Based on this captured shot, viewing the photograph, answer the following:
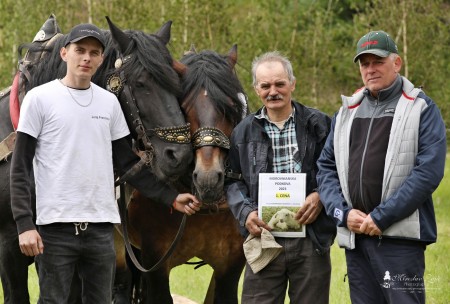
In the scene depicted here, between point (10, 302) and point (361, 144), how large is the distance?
2.63 m

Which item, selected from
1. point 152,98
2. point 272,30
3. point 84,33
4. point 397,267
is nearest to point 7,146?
point 152,98

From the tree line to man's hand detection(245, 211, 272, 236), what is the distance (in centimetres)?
1025

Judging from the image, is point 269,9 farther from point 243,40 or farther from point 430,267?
point 430,267

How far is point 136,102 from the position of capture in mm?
5289

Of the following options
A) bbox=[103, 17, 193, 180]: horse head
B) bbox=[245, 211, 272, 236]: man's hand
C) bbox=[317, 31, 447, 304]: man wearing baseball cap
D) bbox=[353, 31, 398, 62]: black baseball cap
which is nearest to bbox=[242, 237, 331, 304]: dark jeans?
bbox=[245, 211, 272, 236]: man's hand

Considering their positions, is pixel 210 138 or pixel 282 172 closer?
pixel 282 172

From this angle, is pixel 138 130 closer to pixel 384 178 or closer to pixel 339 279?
pixel 384 178

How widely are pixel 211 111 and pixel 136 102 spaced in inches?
18.0

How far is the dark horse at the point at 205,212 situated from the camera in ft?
17.1

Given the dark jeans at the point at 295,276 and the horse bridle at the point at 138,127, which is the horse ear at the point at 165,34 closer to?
the horse bridle at the point at 138,127

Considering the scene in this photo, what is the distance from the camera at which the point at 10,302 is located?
18.9 ft

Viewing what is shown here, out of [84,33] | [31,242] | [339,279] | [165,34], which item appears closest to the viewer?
[31,242]

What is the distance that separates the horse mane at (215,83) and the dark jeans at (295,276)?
940 mm

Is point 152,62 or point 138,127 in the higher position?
point 152,62
